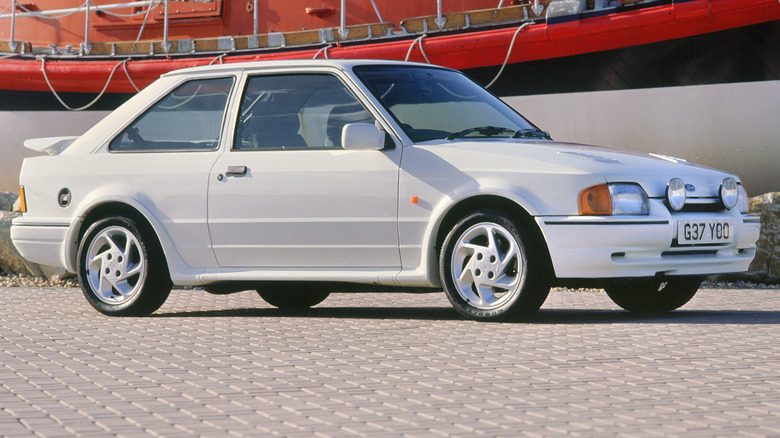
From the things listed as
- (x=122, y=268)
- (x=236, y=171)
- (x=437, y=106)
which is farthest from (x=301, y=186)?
(x=122, y=268)

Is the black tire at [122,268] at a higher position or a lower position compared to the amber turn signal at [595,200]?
lower

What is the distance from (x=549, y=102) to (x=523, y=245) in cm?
664

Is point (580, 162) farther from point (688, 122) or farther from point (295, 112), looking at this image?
point (688, 122)

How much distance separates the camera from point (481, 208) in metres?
7.22

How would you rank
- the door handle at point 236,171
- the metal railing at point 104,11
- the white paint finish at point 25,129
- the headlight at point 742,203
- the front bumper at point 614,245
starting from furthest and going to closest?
the white paint finish at point 25,129, the metal railing at point 104,11, the door handle at point 236,171, the headlight at point 742,203, the front bumper at point 614,245

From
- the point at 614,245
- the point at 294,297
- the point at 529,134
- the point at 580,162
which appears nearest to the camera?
the point at 614,245

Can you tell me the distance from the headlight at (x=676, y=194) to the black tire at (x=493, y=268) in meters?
0.78

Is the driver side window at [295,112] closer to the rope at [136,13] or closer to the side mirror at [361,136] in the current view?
the side mirror at [361,136]

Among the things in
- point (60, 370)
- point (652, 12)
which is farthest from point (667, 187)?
point (652, 12)

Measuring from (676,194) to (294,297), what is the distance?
3.10 metres

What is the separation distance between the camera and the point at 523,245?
702 cm

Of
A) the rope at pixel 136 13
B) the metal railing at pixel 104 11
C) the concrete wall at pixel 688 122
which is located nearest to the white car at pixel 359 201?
the concrete wall at pixel 688 122

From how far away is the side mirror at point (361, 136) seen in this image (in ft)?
24.1

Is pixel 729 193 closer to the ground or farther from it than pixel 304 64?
closer to the ground
